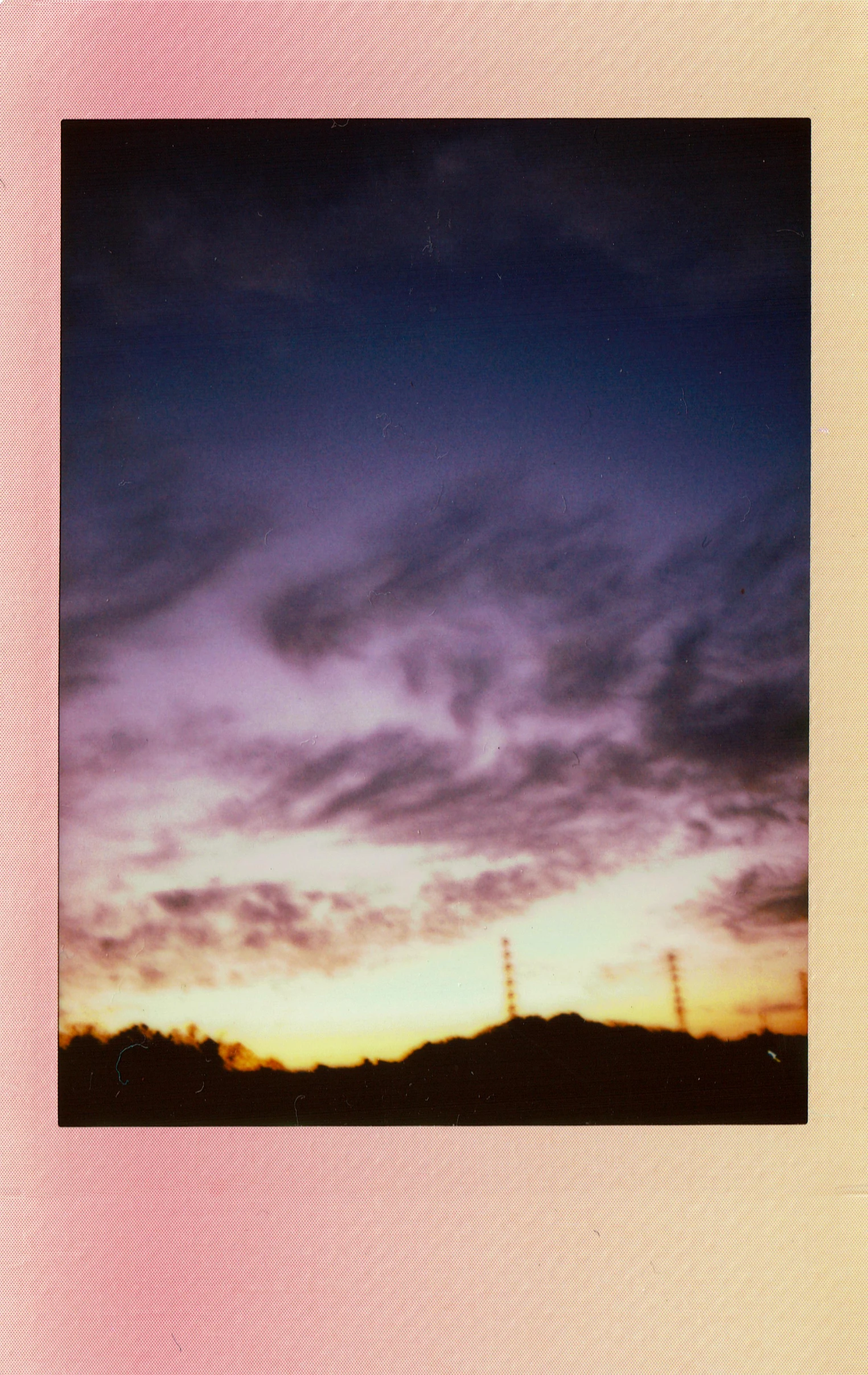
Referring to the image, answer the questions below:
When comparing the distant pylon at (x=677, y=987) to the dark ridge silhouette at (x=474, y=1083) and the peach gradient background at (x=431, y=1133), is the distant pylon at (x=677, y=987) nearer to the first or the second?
the dark ridge silhouette at (x=474, y=1083)

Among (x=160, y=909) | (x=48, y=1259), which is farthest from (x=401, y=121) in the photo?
(x=48, y=1259)

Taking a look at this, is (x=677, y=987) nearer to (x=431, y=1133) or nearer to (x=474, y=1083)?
(x=474, y=1083)

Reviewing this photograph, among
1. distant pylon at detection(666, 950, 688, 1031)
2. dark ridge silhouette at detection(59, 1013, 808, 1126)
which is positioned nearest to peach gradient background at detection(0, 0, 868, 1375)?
dark ridge silhouette at detection(59, 1013, 808, 1126)

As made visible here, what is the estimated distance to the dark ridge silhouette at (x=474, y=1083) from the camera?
1.67m

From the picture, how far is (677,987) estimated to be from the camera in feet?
5.49

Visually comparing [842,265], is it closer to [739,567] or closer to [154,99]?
[739,567]

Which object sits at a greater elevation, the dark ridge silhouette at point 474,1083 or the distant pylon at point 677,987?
the distant pylon at point 677,987

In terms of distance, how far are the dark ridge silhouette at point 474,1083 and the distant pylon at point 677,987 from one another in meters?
0.02

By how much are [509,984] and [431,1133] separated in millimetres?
329

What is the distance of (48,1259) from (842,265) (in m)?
2.53

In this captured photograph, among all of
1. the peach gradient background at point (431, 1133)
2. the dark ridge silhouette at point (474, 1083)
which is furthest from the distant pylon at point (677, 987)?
the peach gradient background at point (431, 1133)

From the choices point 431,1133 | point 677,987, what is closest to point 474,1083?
point 431,1133

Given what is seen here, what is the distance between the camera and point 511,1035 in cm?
166

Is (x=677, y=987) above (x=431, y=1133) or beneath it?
above
